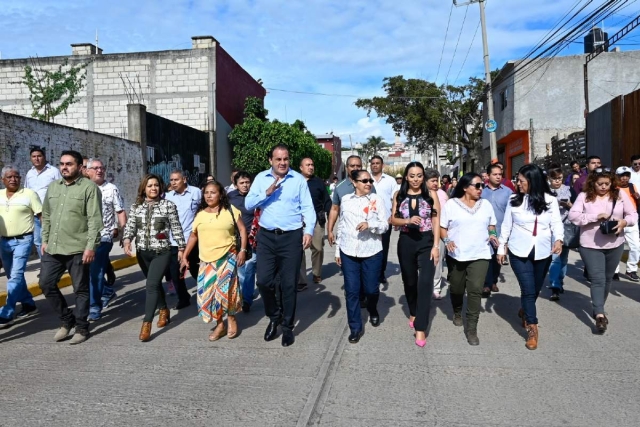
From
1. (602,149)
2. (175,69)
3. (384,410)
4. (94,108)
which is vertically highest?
(175,69)

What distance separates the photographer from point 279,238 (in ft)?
17.7

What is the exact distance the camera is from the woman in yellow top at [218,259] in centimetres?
549

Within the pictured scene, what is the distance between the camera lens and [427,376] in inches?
175

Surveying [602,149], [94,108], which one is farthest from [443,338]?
[94,108]

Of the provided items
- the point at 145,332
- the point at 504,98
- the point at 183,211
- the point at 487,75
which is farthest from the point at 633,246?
the point at 504,98

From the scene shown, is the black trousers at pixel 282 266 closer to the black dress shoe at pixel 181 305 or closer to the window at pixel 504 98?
the black dress shoe at pixel 181 305

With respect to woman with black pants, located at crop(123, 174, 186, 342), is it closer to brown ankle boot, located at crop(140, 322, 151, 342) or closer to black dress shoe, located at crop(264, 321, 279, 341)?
brown ankle boot, located at crop(140, 322, 151, 342)

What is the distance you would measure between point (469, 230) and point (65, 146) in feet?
34.2

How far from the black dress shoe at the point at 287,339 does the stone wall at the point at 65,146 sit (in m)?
7.84

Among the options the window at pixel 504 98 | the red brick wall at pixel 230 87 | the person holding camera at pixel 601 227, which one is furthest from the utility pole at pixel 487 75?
the person holding camera at pixel 601 227

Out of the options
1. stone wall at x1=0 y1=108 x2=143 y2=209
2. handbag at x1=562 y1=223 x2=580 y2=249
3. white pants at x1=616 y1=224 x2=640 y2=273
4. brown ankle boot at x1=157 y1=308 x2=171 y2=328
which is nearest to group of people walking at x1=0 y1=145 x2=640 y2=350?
brown ankle boot at x1=157 y1=308 x2=171 y2=328

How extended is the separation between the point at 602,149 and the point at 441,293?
1239cm

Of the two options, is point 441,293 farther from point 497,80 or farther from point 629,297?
point 497,80

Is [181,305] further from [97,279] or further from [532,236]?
[532,236]
